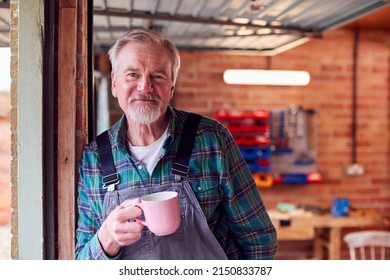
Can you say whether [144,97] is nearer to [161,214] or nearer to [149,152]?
[149,152]

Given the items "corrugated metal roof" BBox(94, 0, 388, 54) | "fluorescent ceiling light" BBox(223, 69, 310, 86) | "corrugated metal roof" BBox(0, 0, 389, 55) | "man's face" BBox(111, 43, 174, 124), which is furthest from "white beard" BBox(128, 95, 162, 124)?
"fluorescent ceiling light" BBox(223, 69, 310, 86)

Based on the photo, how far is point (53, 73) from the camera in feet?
2.93

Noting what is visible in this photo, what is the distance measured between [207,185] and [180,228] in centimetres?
11

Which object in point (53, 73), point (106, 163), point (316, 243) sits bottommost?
point (316, 243)

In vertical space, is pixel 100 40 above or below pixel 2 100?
above

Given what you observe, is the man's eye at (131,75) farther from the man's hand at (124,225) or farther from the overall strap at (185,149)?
the man's hand at (124,225)

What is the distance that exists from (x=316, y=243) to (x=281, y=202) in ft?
1.15

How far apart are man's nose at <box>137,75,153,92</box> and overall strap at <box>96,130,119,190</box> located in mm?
146

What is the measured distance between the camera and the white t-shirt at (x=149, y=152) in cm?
93

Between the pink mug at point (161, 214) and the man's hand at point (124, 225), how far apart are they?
0.04 feet

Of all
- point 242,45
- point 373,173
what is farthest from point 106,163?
point 373,173

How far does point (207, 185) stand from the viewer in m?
0.92

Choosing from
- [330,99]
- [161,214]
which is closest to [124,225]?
[161,214]

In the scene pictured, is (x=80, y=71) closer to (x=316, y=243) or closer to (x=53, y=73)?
(x=53, y=73)
